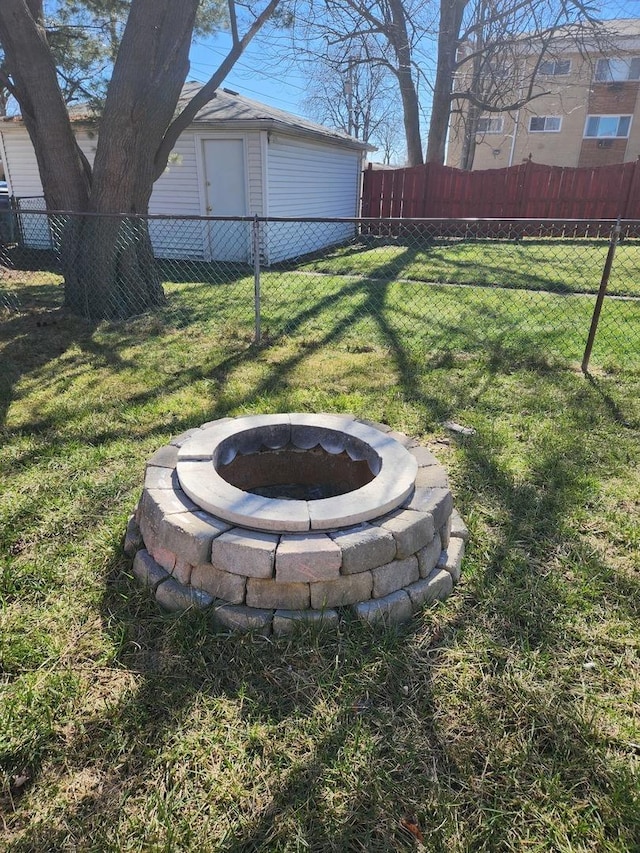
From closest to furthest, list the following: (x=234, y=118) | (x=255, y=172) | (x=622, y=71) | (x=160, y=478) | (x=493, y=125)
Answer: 1. (x=160, y=478)
2. (x=234, y=118)
3. (x=255, y=172)
4. (x=622, y=71)
5. (x=493, y=125)

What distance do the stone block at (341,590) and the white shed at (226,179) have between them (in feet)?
28.9

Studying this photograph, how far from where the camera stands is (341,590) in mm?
2041

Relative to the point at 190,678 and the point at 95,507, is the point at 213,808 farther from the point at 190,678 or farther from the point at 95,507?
the point at 95,507

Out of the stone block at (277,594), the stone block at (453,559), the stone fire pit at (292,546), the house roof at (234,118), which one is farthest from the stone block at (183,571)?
the house roof at (234,118)

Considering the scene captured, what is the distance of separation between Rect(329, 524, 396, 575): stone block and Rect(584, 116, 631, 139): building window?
97.6 ft

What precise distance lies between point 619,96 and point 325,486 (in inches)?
1154

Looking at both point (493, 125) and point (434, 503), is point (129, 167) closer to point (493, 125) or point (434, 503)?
point (434, 503)

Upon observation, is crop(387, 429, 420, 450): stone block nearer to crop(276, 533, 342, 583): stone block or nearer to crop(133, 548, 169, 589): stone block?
crop(276, 533, 342, 583): stone block

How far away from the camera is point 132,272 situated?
6574mm

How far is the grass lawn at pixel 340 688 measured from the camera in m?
1.46

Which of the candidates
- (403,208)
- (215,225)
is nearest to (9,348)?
(215,225)

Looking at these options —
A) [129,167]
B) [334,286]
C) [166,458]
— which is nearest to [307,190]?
[334,286]

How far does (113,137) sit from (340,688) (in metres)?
6.21

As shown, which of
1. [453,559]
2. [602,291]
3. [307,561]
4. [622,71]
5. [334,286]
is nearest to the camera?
[307,561]
